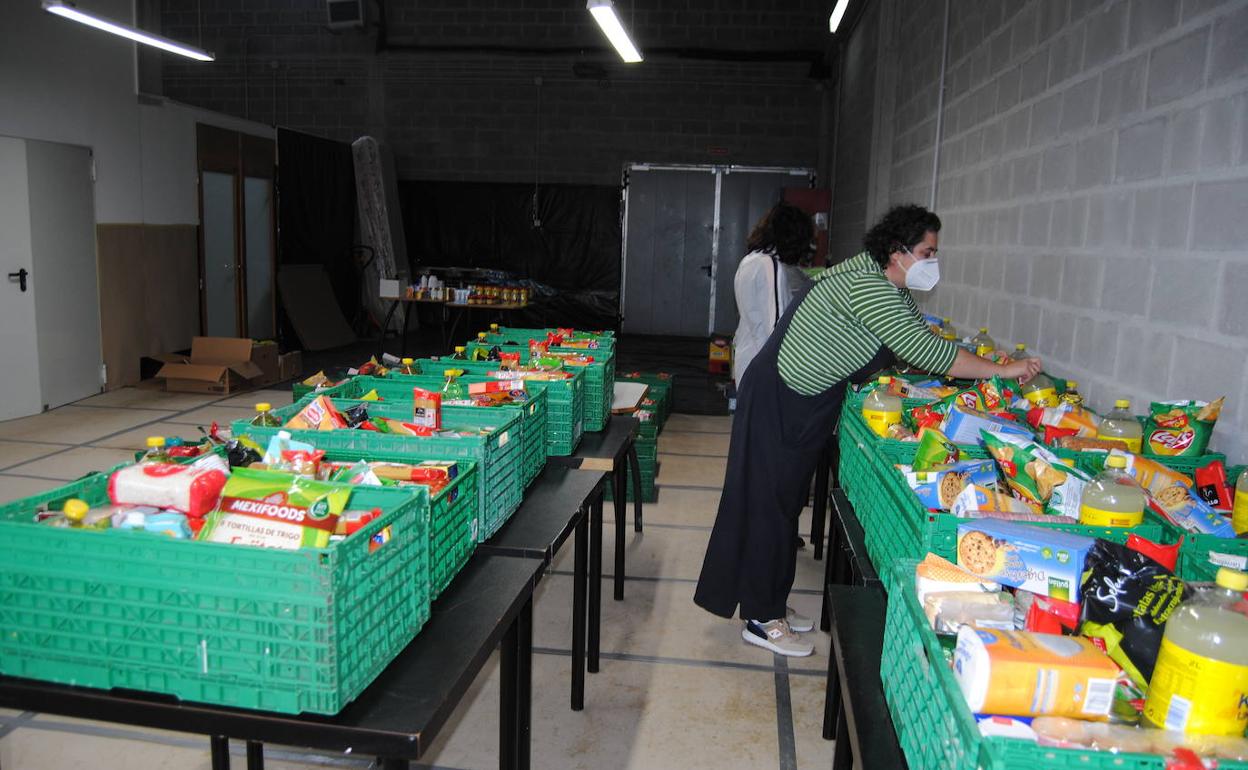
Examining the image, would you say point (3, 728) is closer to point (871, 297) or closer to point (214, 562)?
point (214, 562)

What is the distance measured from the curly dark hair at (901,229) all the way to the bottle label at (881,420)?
2.33 feet

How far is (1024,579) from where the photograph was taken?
1.43 metres

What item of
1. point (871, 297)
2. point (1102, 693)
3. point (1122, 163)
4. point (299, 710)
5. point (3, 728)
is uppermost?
point (1122, 163)

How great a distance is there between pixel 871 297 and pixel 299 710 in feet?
6.67

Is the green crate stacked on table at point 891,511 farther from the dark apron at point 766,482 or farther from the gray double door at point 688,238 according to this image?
the gray double door at point 688,238

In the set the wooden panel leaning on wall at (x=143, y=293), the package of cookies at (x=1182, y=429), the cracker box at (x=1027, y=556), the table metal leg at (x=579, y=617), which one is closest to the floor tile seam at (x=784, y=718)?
the table metal leg at (x=579, y=617)

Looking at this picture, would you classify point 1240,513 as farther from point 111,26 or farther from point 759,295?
point 111,26

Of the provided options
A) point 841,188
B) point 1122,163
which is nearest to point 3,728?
point 1122,163

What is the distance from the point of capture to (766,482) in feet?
10.1

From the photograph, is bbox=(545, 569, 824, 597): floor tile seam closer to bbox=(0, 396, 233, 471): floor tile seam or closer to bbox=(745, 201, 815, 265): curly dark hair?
bbox=(745, 201, 815, 265): curly dark hair

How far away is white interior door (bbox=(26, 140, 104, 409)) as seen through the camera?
22.8ft

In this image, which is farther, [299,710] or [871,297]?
[871,297]

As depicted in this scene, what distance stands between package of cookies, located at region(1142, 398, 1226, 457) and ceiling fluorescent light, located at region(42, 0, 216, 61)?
22.7 feet

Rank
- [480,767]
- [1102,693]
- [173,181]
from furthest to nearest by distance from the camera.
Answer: [173,181]
[480,767]
[1102,693]
